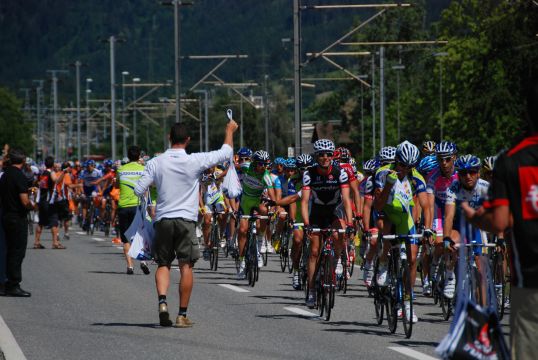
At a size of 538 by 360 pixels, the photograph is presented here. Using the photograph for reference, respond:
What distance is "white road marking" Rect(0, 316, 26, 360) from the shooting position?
10.8 m

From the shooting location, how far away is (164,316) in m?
12.8

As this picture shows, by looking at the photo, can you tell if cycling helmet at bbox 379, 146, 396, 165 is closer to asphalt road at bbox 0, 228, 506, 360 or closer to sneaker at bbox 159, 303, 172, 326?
asphalt road at bbox 0, 228, 506, 360

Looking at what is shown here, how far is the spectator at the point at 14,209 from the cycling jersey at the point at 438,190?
4799 mm

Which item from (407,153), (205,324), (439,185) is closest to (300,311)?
(205,324)

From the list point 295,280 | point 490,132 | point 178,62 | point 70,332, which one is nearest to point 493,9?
point 490,132

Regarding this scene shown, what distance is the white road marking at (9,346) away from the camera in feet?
35.4

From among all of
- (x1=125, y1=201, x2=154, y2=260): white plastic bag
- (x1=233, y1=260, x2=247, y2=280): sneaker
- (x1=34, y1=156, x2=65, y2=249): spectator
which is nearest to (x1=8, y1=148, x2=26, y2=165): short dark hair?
(x1=125, y1=201, x2=154, y2=260): white plastic bag

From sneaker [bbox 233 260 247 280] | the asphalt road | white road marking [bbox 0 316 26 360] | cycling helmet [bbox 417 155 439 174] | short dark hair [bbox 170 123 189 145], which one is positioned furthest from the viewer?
sneaker [bbox 233 260 247 280]

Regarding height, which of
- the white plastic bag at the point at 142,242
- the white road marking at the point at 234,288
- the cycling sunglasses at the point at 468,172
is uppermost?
the cycling sunglasses at the point at 468,172

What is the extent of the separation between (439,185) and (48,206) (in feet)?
51.7

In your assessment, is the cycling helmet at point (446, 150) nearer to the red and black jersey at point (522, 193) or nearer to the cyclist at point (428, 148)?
the cyclist at point (428, 148)

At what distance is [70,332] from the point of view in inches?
492

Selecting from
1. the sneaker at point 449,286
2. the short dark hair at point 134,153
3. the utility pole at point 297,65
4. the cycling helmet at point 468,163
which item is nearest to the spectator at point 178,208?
the cycling helmet at point 468,163

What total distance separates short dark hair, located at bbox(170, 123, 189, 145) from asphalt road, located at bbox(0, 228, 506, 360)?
64.4 inches
